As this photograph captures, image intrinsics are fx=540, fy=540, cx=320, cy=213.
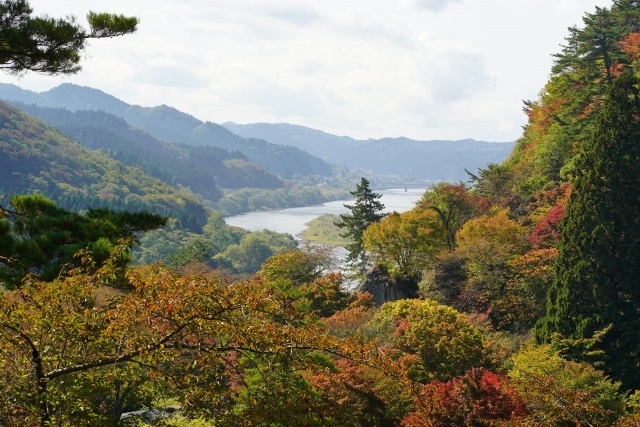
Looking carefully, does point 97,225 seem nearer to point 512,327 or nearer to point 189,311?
point 189,311

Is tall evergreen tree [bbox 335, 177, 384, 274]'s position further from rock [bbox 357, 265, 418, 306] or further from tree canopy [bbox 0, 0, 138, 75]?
tree canopy [bbox 0, 0, 138, 75]

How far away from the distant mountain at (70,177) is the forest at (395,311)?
69986mm

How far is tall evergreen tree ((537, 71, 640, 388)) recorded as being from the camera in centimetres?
2000

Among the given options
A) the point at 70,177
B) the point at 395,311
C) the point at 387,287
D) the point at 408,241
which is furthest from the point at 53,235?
the point at 70,177

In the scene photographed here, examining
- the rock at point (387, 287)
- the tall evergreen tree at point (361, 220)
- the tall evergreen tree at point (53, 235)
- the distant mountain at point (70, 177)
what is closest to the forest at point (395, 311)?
the tall evergreen tree at point (53, 235)

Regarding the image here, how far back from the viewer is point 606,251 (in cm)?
2072

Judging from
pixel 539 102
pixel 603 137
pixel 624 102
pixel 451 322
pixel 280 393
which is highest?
pixel 539 102

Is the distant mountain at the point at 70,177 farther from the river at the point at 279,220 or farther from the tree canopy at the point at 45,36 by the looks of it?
the tree canopy at the point at 45,36

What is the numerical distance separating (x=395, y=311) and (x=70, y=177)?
121578mm

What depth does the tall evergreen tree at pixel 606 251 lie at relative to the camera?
65.6ft

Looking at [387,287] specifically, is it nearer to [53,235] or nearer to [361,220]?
[361,220]

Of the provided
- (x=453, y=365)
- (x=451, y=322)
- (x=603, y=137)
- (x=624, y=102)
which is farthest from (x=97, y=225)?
(x=624, y=102)

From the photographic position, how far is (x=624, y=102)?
73.9ft

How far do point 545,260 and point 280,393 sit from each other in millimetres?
20618
